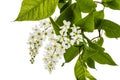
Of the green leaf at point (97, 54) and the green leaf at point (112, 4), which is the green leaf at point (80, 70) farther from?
the green leaf at point (112, 4)

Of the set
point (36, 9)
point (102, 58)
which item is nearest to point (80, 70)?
point (102, 58)

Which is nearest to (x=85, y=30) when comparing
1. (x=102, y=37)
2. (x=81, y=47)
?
(x=81, y=47)

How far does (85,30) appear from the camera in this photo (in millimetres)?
709

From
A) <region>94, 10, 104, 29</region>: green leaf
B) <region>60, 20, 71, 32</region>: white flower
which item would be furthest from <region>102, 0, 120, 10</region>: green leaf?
<region>60, 20, 71, 32</region>: white flower

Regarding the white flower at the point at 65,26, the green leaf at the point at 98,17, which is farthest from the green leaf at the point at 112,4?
the white flower at the point at 65,26

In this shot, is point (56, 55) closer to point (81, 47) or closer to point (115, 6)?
point (81, 47)

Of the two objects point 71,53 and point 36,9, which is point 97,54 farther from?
point 36,9

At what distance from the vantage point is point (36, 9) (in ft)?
2.21

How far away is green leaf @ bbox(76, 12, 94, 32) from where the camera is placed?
2.30ft

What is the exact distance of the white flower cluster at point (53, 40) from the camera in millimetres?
687

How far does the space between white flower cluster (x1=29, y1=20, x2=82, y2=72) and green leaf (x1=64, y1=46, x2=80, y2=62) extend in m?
0.01

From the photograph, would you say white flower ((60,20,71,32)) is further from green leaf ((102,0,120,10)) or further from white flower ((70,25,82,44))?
green leaf ((102,0,120,10))

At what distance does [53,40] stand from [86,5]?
10cm

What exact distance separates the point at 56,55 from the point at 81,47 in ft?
0.17
